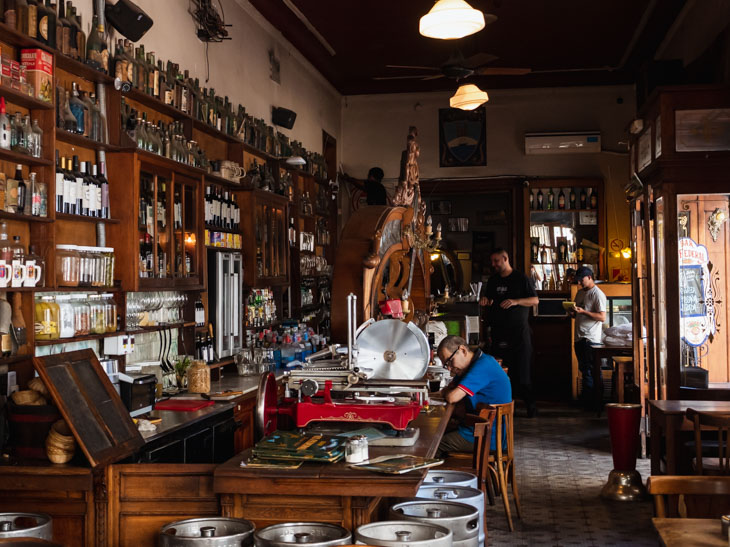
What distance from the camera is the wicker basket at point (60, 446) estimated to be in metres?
3.46

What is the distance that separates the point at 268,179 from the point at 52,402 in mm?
4961

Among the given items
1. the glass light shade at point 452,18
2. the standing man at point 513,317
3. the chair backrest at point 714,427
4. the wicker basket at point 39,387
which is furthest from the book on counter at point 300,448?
the standing man at point 513,317

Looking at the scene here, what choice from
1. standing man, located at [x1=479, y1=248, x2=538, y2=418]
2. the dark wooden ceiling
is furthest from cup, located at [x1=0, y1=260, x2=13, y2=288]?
standing man, located at [x1=479, y1=248, x2=538, y2=418]

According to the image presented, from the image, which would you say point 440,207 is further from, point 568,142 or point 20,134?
point 20,134

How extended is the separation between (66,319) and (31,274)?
45 centimetres

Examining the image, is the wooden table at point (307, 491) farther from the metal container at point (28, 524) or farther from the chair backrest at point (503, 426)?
the chair backrest at point (503, 426)

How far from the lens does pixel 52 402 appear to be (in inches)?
141

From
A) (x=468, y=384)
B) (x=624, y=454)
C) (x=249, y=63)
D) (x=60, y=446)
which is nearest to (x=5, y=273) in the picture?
(x=60, y=446)

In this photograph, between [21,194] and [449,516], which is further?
[21,194]

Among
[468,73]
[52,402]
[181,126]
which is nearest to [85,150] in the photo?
[181,126]

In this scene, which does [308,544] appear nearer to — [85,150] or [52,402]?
[52,402]

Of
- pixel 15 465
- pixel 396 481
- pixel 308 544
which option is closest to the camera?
pixel 308 544

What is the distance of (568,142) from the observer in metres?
12.5

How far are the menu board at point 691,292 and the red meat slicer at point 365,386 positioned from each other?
3.54 metres
